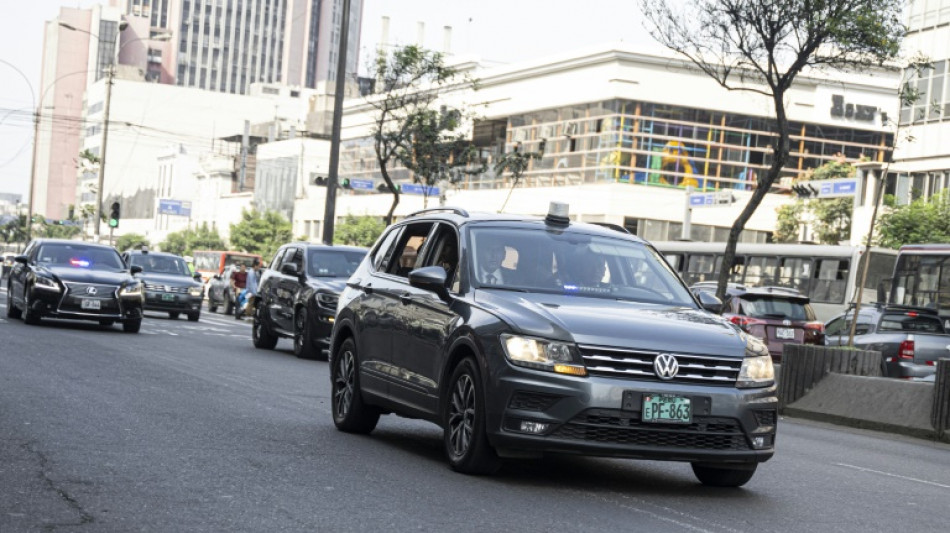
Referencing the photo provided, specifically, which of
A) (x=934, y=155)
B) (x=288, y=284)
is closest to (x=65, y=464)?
(x=288, y=284)

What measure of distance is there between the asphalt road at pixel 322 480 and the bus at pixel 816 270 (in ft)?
91.2

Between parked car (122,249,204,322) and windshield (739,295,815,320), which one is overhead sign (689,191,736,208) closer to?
parked car (122,249,204,322)

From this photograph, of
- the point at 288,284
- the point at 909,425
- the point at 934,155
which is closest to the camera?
the point at 909,425

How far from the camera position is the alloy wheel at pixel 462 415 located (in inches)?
356

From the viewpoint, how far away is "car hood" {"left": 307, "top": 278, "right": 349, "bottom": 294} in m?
22.5

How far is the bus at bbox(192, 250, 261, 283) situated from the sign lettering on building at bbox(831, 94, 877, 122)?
2968cm

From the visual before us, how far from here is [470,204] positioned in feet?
265

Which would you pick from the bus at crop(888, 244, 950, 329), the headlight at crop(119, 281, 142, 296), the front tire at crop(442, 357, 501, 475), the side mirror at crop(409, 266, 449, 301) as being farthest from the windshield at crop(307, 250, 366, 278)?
the bus at crop(888, 244, 950, 329)

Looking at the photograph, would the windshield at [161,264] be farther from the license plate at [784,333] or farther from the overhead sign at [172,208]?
the overhead sign at [172,208]

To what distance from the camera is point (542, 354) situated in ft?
28.2

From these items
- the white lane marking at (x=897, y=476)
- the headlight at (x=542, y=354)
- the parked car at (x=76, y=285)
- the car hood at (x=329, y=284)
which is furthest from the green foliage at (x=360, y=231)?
the headlight at (x=542, y=354)

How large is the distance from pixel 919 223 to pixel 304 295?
Result: 32.5m

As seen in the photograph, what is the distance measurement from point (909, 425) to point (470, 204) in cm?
6370

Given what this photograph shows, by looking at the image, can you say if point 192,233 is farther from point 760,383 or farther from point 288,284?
point 760,383
